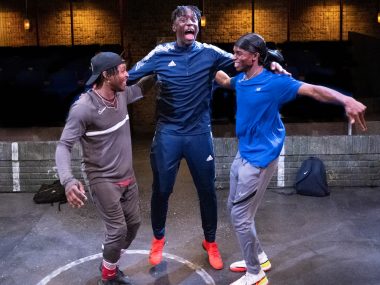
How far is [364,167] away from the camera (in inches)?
283

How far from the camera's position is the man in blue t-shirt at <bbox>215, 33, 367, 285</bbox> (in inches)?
168

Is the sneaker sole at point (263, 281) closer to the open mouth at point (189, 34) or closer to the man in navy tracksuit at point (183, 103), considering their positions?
the man in navy tracksuit at point (183, 103)

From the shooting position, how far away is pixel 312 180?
6906 millimetres

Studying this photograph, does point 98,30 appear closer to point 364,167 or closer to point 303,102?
point 303,102

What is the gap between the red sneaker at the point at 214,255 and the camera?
5008 mm

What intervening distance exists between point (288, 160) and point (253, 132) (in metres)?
2.91

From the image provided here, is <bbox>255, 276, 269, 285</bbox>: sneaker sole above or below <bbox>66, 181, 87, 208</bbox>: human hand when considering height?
below

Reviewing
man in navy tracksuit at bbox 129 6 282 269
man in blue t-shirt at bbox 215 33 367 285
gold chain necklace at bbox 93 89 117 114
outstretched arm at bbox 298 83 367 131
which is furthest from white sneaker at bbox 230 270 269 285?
gold chain necklace at bbox 93 89 117 114

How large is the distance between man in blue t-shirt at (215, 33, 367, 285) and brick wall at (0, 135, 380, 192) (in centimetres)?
267

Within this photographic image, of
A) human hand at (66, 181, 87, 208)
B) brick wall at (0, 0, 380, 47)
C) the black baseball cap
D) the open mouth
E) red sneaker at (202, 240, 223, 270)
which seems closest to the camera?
human hand at (66, 181, 87, 208)

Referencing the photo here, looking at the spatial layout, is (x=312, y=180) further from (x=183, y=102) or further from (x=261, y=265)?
(x=183, y=102)

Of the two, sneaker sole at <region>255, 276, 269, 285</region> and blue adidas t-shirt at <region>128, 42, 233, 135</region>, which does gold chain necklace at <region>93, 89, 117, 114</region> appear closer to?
blue adidas t-shirt at <region>128, 42, 233, 135</region>

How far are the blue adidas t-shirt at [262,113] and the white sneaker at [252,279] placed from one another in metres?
0.92

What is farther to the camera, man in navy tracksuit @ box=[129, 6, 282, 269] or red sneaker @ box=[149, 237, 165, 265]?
red sneaker @ box=[149, 237, 165, 265]
